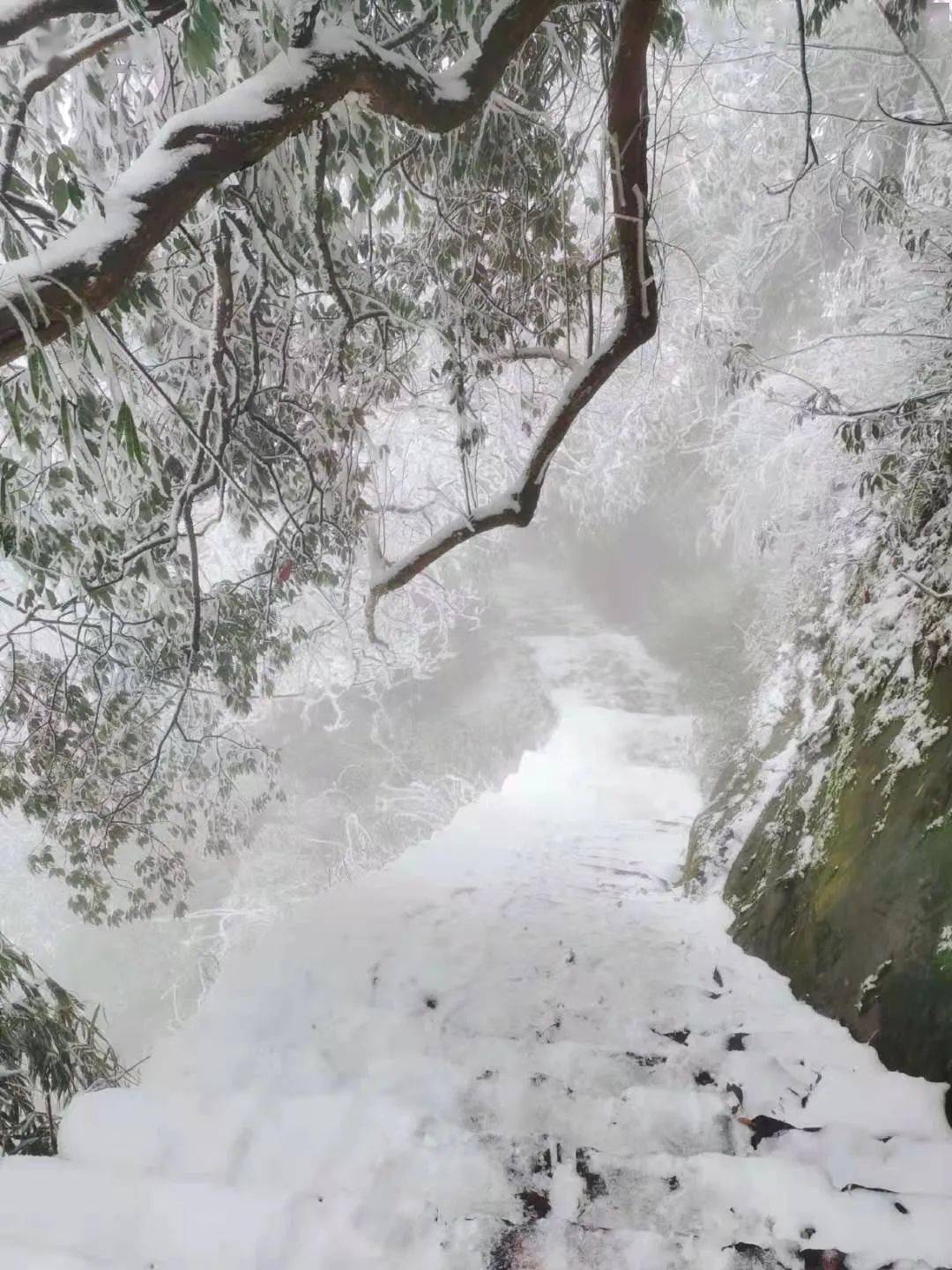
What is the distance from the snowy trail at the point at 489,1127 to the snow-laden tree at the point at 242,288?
4.41 ft

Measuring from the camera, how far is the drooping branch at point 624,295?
1998mm

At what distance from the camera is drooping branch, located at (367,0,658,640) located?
200cm

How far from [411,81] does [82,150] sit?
2.31 meters

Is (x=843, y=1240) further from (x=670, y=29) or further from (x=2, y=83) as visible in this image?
(x=670, y=29)

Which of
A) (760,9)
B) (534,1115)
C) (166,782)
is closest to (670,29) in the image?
(534,1115)

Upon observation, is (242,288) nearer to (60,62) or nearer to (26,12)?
(60,62)

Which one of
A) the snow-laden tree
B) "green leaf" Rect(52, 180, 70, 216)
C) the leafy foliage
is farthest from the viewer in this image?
the leafy foliage

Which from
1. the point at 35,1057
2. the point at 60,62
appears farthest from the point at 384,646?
the point at 60,62

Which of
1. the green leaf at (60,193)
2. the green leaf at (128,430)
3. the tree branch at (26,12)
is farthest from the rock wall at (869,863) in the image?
the tree branch at (26,12)

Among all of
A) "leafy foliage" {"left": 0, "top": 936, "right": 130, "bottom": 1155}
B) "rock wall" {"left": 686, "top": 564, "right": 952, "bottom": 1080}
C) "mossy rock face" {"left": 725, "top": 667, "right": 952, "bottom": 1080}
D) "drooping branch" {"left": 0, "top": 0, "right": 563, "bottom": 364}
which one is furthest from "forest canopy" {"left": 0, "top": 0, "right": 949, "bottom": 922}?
"mossy rock face" {"left": 725, "top": 667, "right": 952, "bottom": 1080}

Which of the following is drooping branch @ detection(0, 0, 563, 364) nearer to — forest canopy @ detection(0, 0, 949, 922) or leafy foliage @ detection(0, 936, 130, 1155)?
forest canopy @ detection(0, 0, 949, 922)

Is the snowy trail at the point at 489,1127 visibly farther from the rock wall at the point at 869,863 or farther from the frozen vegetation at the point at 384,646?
the rock wall at the point at 869,863

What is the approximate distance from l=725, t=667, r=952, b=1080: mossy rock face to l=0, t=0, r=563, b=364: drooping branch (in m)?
2.42

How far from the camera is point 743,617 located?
13.9 m
